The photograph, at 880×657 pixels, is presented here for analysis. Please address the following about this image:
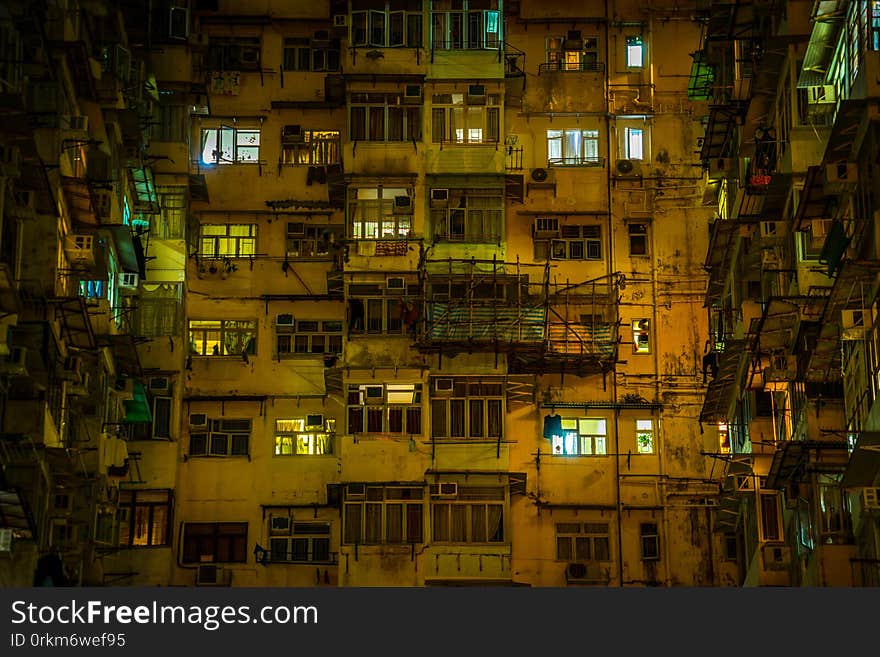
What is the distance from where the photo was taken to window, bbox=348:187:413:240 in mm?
48250

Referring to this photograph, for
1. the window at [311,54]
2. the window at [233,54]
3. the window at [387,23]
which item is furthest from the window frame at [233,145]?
the window at [387,23]

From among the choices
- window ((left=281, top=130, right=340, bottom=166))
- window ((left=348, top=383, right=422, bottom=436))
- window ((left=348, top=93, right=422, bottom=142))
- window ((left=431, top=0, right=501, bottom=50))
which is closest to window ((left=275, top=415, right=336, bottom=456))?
window ((left=348, top=383, right=422, bottom=436))

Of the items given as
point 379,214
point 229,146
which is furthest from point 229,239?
point 379,214

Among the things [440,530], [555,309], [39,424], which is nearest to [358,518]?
[440,530]

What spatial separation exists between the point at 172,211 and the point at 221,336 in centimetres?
312

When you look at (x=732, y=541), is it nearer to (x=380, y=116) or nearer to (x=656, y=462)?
(x=656, y=462)

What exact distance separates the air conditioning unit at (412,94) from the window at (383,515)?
29.9 ft

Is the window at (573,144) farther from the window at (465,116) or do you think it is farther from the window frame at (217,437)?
the window frame at (217,437)

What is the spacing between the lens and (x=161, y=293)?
47.8 meters

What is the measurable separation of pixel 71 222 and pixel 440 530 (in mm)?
10987

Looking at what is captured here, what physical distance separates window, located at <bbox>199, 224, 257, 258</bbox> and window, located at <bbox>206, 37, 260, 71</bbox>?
3.94 meters

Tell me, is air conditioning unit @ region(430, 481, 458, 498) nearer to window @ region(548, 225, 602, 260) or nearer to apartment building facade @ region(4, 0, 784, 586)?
apartment building facade @ region(4, 0, 784, 586)

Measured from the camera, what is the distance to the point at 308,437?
48406 millimetres

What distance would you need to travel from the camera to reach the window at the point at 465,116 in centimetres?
4881
